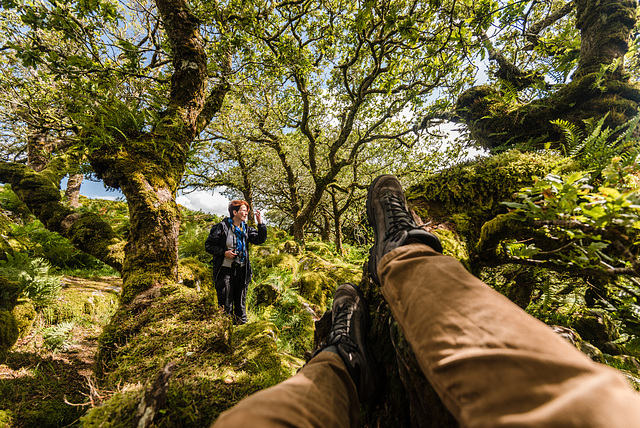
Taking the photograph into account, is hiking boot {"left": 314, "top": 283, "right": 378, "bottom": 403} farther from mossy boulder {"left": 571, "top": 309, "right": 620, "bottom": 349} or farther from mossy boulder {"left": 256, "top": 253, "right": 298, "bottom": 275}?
mossy boulder {"left": 571, "top": 309, "right": 620, "bottom": 349}

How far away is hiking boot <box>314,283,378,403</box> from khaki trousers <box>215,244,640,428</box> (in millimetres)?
250

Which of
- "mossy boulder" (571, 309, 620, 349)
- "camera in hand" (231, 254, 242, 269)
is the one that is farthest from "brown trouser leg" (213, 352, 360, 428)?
"mossy boulder" (571, 309, 620, 349)

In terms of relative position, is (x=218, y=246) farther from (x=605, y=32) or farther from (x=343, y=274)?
(x=605, y=32)

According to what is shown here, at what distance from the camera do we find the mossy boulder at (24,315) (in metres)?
2.94

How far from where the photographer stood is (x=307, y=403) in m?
1.07

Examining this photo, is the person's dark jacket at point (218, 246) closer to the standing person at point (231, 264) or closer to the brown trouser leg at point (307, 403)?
the standing person at point (231, 264)

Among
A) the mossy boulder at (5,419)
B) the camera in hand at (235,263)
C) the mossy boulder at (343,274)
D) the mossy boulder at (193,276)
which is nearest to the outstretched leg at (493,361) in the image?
the mossy boulder at (5,419)

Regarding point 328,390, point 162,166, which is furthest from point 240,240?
point 328,390

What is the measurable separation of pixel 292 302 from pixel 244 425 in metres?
4.06

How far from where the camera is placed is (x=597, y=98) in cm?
339

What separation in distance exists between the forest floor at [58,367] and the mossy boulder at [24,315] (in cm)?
8

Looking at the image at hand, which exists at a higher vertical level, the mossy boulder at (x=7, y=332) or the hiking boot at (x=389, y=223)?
the hiking boot at (x=389, y=223)

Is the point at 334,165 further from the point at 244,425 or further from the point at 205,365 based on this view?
the point at 244,425

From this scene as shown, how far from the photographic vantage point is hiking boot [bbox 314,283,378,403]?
5.33ft
